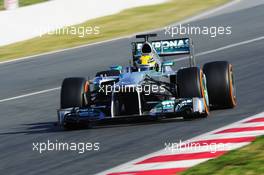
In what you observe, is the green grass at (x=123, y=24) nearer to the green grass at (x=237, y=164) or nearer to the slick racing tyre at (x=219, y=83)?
the slick racing tyre at (x=219, y=83)

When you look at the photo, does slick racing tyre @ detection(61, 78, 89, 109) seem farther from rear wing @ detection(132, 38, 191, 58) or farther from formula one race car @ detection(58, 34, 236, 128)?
rear wing @ detection(132, 38, 191, 58)

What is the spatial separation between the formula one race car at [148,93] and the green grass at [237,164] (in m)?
2.80

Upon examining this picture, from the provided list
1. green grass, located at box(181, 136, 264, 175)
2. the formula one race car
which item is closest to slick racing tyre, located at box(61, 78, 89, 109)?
the formula one race car

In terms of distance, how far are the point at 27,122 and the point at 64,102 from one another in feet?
5.91

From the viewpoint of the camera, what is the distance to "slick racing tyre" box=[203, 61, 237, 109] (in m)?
13.1

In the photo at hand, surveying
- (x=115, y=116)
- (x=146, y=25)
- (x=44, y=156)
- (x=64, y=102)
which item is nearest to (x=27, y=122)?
(x=64, y=102)
